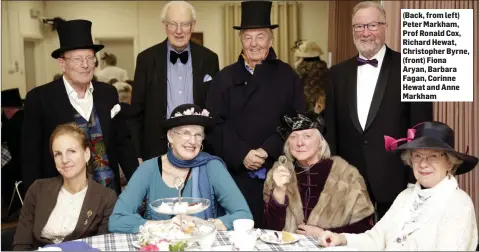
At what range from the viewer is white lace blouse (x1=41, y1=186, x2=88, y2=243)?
2586 mm

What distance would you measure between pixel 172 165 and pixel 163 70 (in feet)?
3.20

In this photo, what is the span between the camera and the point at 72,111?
3.02 meters

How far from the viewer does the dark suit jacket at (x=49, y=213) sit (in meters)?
2.58

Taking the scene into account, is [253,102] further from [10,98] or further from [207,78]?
[10,98]

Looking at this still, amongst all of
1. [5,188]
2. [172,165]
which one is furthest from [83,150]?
[5,188]

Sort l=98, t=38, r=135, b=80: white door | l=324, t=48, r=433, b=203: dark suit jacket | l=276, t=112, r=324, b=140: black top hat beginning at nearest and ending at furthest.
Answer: l=276, t=112, r=324, b=140: black top hat
l=324, t=48, r=433, b=203: dark suit jacket
l=98, t=38, r=135, b=80: white door

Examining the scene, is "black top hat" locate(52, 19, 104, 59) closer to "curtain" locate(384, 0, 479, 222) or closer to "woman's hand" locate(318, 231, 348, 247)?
"woman's hand" locate(318, 231, 348, 247)

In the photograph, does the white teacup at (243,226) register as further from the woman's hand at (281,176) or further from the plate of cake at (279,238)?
the woman's hand at (281,176)

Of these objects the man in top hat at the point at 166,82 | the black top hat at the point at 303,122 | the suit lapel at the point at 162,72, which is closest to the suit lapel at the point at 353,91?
the black top hat at the point at 303,122

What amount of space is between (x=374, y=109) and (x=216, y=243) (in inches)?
49.7

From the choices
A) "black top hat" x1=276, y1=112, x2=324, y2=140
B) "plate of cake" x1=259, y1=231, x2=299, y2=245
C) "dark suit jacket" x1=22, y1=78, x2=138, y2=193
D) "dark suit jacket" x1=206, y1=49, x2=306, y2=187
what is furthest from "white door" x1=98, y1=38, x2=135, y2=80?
"plate of cake" x1=259, y1=231, x2=299, y2=245

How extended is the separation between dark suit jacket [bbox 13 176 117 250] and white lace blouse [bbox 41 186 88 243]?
0.8 inches

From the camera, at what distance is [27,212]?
2.63m

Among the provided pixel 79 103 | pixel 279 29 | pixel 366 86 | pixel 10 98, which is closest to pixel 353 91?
pixel 366 86
